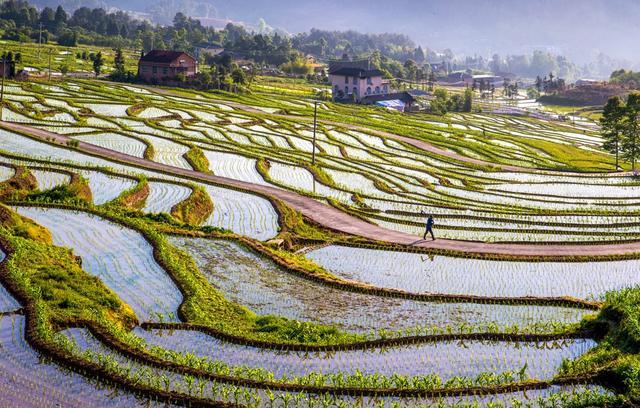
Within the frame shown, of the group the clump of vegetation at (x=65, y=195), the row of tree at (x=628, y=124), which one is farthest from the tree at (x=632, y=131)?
the clump of vegetation at (x=65, y=195)

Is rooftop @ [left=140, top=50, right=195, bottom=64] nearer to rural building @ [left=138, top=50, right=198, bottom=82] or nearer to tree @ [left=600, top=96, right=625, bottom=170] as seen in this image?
rural building @ [left=138, top=50, right=198, bottom=82]

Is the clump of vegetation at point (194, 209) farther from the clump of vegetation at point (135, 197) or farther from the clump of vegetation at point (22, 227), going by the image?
the clump of vegetation at point (22, 227)

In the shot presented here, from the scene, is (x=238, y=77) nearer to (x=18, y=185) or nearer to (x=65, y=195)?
(x=18, y=185)

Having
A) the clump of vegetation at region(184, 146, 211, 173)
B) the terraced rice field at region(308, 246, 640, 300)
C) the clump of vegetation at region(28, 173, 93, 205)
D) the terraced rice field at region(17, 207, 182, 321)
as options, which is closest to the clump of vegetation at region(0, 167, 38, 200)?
the clump of vegetation at region(28, 173, 93, 205)

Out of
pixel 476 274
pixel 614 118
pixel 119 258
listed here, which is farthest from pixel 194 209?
pixel 614 118

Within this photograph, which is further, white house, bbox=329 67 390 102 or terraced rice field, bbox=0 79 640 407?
white house, bbox=329 67 390 102
